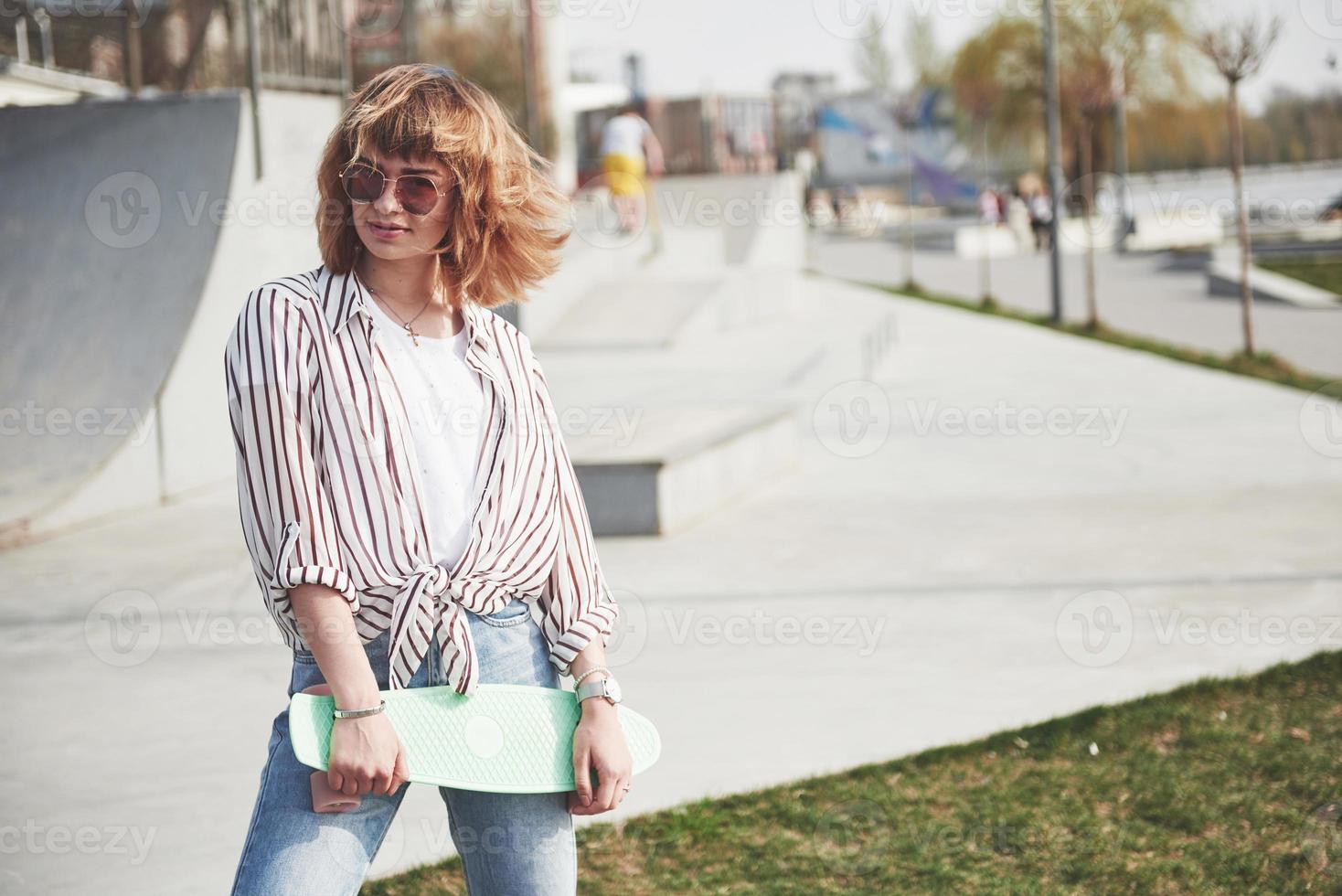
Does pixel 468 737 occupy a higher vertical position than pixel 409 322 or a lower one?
lower

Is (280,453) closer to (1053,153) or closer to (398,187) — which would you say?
(398,187)

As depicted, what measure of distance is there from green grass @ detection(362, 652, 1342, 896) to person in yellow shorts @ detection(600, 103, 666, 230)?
1652 cm

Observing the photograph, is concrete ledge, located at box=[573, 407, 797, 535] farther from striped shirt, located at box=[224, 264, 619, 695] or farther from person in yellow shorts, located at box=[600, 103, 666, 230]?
person in yellow shorts, located at box=[600, 103, 666, 230]

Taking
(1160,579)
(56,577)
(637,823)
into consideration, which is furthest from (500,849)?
(56,577)

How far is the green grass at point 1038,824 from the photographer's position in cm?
368

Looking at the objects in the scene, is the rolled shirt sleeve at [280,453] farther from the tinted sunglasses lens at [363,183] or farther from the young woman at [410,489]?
the tinted sunglasses lens at [363,183]

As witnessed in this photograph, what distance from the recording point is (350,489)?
1943 millimetres

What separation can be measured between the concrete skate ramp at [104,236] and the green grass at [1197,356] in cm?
961

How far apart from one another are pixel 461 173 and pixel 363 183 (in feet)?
0.46

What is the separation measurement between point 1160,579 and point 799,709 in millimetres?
2458

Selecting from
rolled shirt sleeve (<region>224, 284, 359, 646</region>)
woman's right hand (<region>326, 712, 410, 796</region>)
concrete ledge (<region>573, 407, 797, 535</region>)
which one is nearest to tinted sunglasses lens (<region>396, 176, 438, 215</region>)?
rolled shirt sleeve (<region>224, 284, 359, 646</region>)

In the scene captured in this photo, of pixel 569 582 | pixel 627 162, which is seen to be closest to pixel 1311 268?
pixel 627 162

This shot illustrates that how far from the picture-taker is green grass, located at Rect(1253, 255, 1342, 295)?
89.0 ft

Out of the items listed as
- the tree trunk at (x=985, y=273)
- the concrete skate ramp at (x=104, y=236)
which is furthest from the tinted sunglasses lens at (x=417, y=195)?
the tree trunk at (x=985, y=273)
